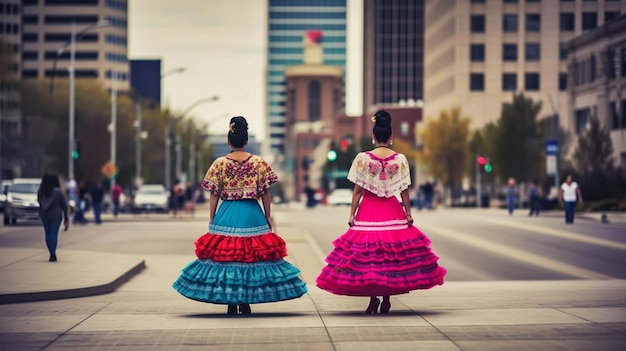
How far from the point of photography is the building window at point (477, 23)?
416 feet

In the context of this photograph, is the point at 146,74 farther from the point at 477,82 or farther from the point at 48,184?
the point at 477,82

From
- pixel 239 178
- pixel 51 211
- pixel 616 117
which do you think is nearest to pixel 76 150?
pixel 616 117

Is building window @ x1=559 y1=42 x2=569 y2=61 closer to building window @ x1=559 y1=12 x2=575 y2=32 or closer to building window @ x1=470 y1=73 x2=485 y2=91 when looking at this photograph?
building window @ x1=559 y1=12 x2=575 y2=32

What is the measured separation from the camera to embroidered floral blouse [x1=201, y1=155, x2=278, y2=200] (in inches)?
523

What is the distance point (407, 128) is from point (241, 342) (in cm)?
15796

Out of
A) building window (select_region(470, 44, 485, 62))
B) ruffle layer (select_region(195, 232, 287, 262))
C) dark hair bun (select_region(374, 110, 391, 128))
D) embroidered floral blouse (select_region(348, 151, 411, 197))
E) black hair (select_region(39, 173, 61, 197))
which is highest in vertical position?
building window (select_region(470, 44, 485, 62))

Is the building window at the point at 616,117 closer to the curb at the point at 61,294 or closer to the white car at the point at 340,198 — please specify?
the white car at the point at 340,198

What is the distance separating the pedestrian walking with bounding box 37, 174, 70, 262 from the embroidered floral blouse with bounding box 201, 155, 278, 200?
10415mm

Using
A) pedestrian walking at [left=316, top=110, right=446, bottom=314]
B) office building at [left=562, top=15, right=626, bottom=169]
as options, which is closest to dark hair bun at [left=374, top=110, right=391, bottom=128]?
pedestrian walking at [left=316, top=110, right=446, bottom=314]

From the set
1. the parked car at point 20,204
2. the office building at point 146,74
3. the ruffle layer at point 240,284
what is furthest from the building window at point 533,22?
the ruffle layer at point 240,284

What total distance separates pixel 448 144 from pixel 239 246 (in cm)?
10076

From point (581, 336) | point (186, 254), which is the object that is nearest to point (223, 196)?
point (581, 336)

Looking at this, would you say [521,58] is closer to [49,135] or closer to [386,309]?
[49,135]

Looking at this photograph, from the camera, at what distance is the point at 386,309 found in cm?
1347
